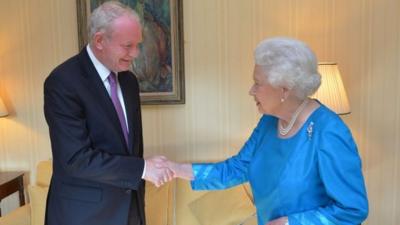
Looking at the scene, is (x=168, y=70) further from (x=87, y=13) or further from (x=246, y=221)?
(x=246, y=221)

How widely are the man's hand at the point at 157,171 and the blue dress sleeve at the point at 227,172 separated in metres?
0.14

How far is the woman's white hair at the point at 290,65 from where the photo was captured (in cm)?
146

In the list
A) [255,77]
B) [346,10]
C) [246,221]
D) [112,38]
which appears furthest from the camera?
[346,10]

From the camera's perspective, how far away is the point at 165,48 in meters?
3.08

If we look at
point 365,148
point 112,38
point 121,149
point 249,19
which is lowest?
point 365,148

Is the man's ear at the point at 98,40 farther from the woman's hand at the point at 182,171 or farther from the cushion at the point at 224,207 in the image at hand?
the cushion at the point at 224,207

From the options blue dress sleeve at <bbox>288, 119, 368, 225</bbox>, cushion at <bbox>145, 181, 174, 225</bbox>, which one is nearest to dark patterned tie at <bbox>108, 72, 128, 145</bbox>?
blue dress sleeve at <bbox>288, 119, 368, 225</bbox>

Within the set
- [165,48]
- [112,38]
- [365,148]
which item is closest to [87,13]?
[165,48]

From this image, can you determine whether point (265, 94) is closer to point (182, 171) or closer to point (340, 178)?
point (340, 178)

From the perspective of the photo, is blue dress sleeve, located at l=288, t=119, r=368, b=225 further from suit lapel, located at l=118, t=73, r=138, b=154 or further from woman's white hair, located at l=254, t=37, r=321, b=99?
suit lapel, located at l=118, t=73, r=138, b=154

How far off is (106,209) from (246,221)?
1.33 meters

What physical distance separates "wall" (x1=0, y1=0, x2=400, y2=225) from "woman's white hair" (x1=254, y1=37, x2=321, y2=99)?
1.61 meters

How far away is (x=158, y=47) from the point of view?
3080 mm

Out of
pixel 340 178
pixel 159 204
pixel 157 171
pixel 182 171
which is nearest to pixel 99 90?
pixel 157 171
